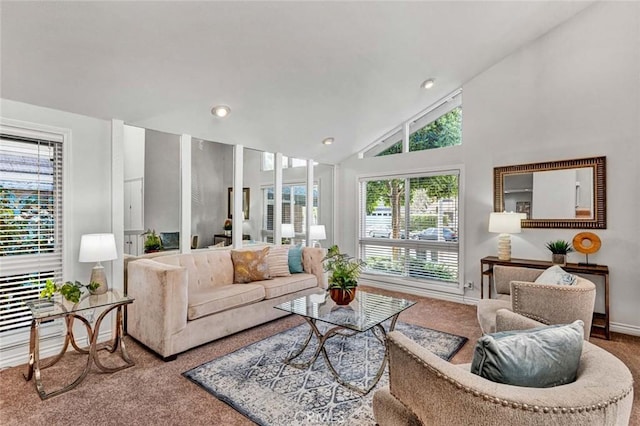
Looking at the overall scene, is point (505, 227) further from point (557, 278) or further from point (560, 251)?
point (557, 278)

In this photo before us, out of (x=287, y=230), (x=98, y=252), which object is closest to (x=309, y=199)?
(x=287, y=230)

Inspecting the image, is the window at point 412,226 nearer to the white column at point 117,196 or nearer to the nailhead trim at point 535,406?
the white column at point 117,196

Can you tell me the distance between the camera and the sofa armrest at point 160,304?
8.84ft

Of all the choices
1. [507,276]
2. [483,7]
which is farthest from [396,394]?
[483,7]

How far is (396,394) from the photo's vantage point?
1.30m

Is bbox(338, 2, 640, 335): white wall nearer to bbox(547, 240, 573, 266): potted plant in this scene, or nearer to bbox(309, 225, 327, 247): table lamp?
bbox(547, 240, 573, 266): potted plant

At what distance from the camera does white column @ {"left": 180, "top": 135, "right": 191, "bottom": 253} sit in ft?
12.2

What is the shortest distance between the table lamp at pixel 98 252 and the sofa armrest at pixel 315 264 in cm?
227

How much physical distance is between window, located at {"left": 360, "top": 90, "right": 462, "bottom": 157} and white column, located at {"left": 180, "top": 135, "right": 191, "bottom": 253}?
9.94ft

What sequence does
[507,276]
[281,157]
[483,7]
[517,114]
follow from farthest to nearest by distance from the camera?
[281,157] < [517,114] < [507,276] < [483,7]

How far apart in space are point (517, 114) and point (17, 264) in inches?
212

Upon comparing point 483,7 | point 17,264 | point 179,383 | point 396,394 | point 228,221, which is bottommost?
point 179,383

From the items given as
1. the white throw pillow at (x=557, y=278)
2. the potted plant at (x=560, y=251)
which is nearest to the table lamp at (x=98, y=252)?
the white throw pillow at (x=557, y=278)

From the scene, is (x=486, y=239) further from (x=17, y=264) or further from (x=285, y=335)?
(x=17, y=264)
